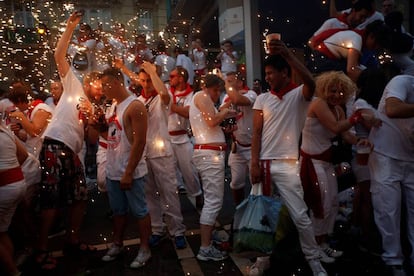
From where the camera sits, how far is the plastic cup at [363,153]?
364cm

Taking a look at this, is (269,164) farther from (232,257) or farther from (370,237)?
(370,237)

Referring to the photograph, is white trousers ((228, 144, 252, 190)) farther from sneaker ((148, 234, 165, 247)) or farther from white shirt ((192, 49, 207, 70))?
white shirt ((192, 49, 207, 70))

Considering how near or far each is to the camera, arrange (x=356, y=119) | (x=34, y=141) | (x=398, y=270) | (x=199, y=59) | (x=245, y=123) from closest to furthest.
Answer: (x=398, y=270) < (x=356, y=119) < (x=34, y=141) < (x=245, y=123) < (x=199, y=59)

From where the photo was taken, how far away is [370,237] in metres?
4.12

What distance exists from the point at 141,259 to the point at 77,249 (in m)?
1.02

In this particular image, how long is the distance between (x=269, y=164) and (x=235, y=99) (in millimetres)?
1568

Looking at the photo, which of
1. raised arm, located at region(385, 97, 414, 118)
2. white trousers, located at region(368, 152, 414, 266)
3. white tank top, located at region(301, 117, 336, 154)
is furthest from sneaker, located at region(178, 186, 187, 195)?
raised arm, located at region(385, 97, 414, 118)

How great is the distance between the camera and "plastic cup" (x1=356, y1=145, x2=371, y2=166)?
364 centimetres

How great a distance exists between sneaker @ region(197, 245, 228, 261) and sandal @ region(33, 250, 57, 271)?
65.4 inches

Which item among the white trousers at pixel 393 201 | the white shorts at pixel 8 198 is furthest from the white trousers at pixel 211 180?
the white shorts at pixel 8 198

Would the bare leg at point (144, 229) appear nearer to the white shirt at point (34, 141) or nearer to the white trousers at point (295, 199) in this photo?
the white trousers at point (295, 199)

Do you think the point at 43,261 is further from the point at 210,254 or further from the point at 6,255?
the point at 210,254

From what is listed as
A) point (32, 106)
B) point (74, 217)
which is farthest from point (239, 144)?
point (32, 106)

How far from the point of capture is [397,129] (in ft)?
11.2
